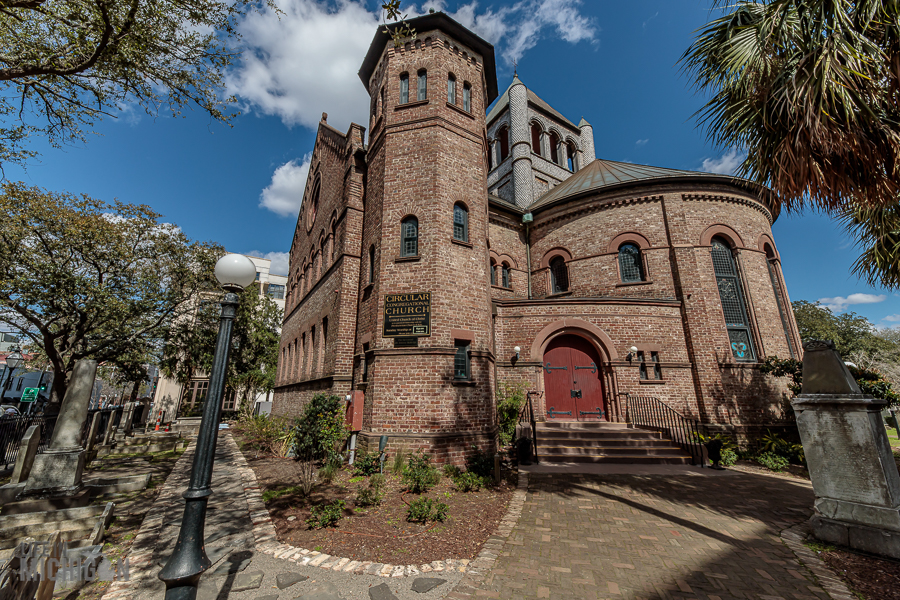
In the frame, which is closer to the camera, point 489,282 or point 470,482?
point 470,482

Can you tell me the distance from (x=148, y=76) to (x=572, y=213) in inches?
568

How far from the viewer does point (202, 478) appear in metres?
3.11

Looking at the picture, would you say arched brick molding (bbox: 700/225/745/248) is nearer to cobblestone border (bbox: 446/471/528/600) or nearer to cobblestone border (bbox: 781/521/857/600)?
cobblestone border (bbox: 781/521/857/600)

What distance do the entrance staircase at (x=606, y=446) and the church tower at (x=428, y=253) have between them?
2039 mm

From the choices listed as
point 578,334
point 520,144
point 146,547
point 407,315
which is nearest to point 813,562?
point 407,315

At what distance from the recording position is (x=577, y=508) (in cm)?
626

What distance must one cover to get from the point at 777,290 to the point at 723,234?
11.6ft

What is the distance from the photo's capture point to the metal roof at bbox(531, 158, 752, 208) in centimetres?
1441

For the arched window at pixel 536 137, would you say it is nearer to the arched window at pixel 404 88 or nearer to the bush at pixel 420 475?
the arched window at pixel 404 88

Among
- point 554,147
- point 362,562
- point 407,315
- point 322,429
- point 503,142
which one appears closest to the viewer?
point 362,562

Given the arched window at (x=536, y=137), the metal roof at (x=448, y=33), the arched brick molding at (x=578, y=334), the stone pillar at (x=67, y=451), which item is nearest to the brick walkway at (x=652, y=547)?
the arched brick molding at (x=578, y=334)

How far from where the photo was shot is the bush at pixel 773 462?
1005 cm

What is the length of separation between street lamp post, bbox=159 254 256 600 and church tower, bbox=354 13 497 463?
224 inches

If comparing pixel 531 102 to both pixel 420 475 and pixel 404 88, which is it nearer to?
pixel 404 88
